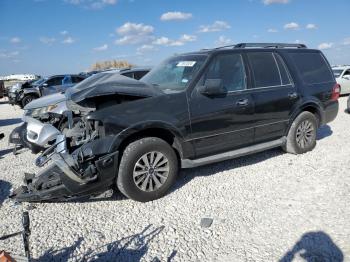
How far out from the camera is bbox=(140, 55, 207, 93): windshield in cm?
473

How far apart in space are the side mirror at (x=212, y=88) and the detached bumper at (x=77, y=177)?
151 cm

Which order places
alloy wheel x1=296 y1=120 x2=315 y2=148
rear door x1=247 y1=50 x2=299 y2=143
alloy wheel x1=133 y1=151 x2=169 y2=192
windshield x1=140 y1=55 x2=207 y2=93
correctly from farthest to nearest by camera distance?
alloy wheel x1=296 y1=120 x2=315 y2=148, rear door x1=247 y1=50 x2=299 y2=143, windshield x1=140 y1=55 x2=207 y2=93, alloy wheel x1=133 y1=151 x2=169 y2=192

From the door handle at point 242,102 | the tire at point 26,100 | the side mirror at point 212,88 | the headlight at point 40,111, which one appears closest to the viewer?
the side mirror at point 212,88

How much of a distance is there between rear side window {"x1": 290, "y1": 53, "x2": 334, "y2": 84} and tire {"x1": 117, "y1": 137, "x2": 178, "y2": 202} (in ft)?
10.2

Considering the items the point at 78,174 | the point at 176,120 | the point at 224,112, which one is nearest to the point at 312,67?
the point at 224,112

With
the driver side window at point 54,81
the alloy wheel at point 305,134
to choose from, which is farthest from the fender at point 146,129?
the driver side window at point 54,81

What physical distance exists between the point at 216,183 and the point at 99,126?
1.92m

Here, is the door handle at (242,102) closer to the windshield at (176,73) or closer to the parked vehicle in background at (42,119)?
the windshield at (176,73)

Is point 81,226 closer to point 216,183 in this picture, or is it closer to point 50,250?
point 50,250

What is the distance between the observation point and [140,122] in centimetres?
406

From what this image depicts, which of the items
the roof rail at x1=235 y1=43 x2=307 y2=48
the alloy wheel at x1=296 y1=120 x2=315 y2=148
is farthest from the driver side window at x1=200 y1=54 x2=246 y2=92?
the alloy wheel at x1=296 y1=120 x2=315 y2=148

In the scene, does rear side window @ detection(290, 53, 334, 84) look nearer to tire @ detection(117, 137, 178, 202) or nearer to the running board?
the running board

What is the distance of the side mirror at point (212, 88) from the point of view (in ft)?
14.6

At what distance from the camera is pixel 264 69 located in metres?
5.39
